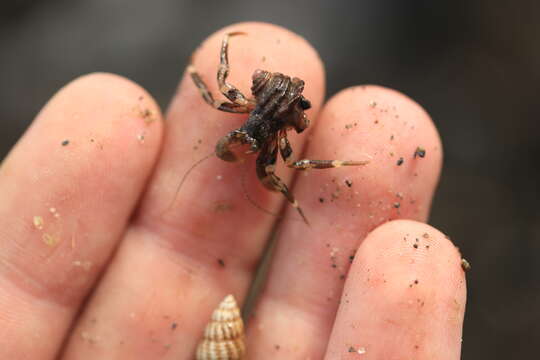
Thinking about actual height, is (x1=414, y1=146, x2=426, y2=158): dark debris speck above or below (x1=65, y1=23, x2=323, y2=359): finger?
above

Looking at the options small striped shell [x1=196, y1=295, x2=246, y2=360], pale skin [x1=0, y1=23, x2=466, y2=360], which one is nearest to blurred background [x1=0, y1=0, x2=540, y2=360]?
pale skin [x1=0, y1=23, x2=466, y2=360]

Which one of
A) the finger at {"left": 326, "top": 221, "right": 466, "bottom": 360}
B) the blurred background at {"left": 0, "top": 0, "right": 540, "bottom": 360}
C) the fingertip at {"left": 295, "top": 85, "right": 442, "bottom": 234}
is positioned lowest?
the finger at {"left": 326, "top": 221, "right": 466, "bottom": 360}

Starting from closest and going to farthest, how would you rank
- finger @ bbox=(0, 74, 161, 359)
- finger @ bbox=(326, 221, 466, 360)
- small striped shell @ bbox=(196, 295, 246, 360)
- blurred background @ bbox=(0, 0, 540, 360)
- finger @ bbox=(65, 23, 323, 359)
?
finger @ bbox=(326, 221, 466, 360)
finger @ bbox=(0, 74, 161, 359)
small striped shell @ bbox=(196, 295, 246, 360)
finger @ bbox=(65, 23, 323, 359)
blurred background @ bbox=(0, 0, 540, 360)

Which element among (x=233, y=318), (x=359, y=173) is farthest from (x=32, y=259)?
(x=359, y=173)

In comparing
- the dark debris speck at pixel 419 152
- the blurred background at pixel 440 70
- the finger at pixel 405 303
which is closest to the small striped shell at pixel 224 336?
the finger at pixel 405 303

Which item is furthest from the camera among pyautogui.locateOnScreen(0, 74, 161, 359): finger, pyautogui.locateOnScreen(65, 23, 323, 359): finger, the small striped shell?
pyautogui.locateOnScreen(65, 23, 323, 359): finger

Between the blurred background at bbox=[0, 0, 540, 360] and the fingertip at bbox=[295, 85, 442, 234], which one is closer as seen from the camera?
the fingertip at bbox=[295, 85, 442, 234]

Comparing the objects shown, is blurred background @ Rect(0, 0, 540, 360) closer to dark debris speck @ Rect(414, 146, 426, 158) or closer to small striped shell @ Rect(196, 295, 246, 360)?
dark debris speck @ Rect(414, 146, 426, 158)
